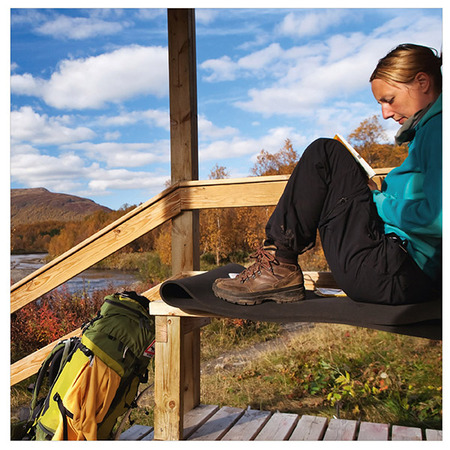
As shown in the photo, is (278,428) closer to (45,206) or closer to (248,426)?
(248,426)

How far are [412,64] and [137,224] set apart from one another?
153 centimetres

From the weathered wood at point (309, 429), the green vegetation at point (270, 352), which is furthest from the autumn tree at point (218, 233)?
the weathered wood at point (309, 429)

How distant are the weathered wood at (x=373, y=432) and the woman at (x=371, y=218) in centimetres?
95

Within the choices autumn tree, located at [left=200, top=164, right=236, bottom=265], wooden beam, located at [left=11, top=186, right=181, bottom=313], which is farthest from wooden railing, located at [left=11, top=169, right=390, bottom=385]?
autumn tree, located at [left=200, top=164, right=236, bottom=265]

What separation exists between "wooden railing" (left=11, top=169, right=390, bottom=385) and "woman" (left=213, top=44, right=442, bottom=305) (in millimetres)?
755

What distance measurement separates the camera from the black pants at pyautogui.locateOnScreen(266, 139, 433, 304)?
5.27 feet

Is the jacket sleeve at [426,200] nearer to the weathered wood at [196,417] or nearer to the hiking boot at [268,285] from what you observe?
the hiking boot at [268,285]

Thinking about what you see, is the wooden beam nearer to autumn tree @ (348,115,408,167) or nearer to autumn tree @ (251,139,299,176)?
autumn tree @ (251,139,299,176)

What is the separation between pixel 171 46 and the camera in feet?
8.90

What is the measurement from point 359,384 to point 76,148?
511cm

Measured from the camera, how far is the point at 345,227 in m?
1.67

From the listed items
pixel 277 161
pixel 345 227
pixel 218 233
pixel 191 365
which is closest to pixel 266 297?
pixel 345 227

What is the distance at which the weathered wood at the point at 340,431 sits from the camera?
2256mm
